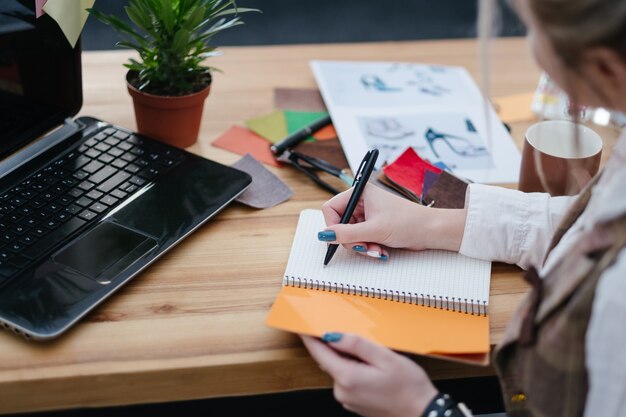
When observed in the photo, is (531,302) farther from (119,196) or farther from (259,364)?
(119,196)

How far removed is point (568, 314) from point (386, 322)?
0.61 ft

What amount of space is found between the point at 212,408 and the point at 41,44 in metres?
0.49

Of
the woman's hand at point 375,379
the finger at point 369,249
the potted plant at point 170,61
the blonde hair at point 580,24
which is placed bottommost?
the woman's hand at point 375,379

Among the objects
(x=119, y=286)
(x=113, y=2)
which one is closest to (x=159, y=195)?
(x=119, y=286)

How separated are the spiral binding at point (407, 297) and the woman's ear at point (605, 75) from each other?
0.25 meters

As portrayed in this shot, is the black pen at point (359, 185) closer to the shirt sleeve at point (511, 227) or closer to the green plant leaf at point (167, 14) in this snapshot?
the shirt sleeve at point (511, 227)

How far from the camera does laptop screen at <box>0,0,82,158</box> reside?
2.94 ft

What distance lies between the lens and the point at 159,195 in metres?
0.89

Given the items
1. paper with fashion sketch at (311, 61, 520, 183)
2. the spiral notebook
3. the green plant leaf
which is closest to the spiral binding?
the spiral notebook

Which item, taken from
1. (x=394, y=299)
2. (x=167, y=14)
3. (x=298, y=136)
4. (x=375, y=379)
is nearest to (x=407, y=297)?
(x=394, y=299)

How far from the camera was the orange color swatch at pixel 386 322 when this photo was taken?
2.31 ft

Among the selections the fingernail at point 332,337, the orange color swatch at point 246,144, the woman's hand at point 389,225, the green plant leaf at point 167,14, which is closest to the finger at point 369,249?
the woman's hand at point 389,225

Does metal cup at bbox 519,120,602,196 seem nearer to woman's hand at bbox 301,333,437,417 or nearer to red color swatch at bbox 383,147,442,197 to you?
red color swatch at bbox 383,147,442,197

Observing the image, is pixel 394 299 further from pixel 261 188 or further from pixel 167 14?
pixel 167 14
